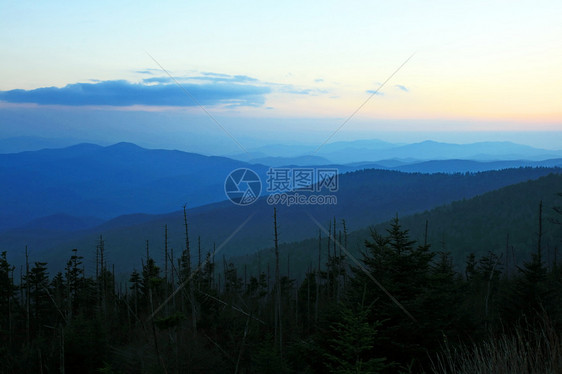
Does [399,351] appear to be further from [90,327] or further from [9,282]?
[9,282]

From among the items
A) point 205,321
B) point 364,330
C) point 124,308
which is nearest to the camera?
point 364,330

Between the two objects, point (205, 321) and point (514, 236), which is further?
point (514, 236)

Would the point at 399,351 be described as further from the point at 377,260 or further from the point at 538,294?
the point at 538,294

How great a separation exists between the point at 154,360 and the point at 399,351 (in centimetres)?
1197

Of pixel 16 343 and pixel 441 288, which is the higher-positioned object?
pixel 441 288

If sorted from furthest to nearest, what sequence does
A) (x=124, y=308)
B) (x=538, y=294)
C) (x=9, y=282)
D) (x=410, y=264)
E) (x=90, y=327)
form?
1. (x=124, y=308)
2. (x=9, y=282)
3. (x=90, y=327)
4. (x=538, y=294)
5. (x=410, y=264)

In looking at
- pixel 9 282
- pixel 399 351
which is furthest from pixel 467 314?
pixel 9 282

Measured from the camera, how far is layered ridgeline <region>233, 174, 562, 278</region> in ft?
283

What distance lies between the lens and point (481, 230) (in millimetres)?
100000

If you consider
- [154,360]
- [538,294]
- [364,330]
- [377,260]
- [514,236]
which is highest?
[377,260]

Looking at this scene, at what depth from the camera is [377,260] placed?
46.9 ft

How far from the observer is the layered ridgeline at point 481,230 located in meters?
86.4

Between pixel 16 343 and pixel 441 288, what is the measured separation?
3786cm

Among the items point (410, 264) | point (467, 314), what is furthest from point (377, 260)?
point (467, 314)
